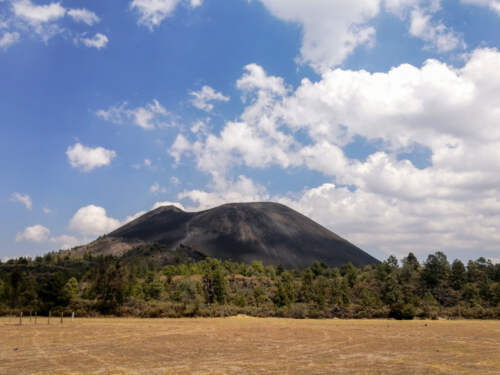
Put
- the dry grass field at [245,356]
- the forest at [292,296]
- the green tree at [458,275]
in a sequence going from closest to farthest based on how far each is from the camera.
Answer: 1. the dry grass field at [245,356]
2. the forest at [292,296]
3. the green tree at [458,275]

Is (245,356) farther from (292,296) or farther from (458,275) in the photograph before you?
(458,275)

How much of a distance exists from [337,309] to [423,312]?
44.4 feet

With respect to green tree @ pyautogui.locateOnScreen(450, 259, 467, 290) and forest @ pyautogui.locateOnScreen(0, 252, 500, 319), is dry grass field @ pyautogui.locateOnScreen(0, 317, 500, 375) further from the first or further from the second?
green tree @ pyautogui.locateOnScreen(450, 259, 467, 290)

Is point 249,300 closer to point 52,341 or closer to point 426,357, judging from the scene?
point 52,341

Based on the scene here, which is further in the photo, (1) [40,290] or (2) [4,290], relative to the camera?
(2) [4,290]

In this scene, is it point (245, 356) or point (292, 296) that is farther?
point (292, 296)

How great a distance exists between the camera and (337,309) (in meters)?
68.4

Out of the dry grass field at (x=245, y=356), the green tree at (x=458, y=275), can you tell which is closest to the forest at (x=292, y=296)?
the green tree at (x=458, y=275)

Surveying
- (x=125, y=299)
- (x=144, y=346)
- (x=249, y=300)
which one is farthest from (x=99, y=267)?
(x=144, y=346)

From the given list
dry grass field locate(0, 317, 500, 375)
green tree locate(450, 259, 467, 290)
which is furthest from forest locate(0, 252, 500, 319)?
dry grass field locate(0, 317, 500, 375)

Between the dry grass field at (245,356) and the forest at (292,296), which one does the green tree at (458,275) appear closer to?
the forest at (292,296)

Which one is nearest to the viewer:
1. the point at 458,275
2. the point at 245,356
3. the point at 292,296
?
the point at 245,356

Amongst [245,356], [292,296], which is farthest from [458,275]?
[245,356]

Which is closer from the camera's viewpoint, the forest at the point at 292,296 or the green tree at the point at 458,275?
the forest at the point at 292,296
